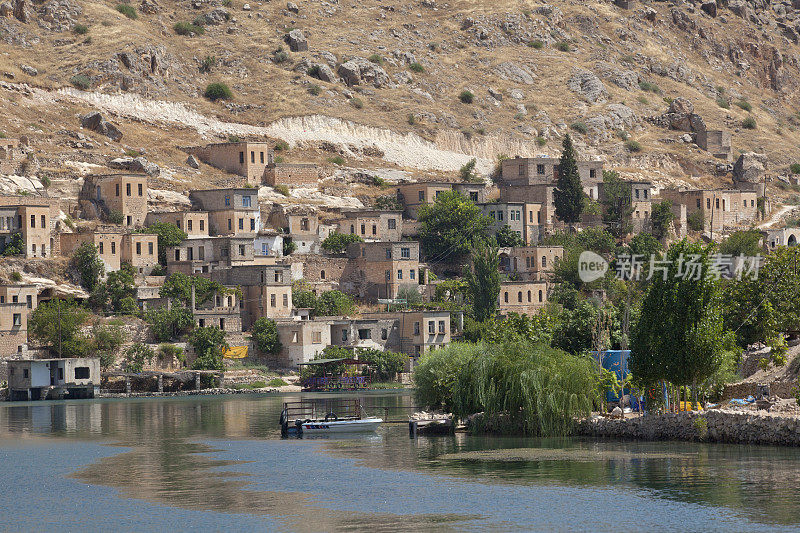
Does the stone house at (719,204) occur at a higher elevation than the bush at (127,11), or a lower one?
lower

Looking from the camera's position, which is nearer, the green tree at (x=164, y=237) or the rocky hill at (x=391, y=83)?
the green tree at (x=164, y=237)

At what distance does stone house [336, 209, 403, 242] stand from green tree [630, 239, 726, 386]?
5080cm

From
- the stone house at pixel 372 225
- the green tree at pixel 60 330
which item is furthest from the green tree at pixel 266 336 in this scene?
the stone house at pixel 372 225

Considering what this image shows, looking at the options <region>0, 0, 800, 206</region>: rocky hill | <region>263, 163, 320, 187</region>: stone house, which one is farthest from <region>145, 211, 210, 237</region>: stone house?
<region>263, 163, 320, 187</region>: stone house

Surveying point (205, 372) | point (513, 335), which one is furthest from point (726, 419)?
point (205, 372)

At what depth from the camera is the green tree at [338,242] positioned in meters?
92.8

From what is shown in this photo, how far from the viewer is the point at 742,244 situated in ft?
312

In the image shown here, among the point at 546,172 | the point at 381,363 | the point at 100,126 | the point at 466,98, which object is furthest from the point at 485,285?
the point at 466,98

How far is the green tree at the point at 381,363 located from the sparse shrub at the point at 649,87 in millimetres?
66517

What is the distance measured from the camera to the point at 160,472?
43594 millimetres

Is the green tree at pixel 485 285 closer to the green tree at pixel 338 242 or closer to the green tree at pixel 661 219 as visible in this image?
the green tree at pixel 338 242

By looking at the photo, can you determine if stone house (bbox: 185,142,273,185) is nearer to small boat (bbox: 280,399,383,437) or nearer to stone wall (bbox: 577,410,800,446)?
small boat (bbox: 280,399,383,437)

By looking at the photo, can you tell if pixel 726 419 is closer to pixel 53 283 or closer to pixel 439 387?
pixel 439 387

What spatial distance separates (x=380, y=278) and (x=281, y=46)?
140 ft
